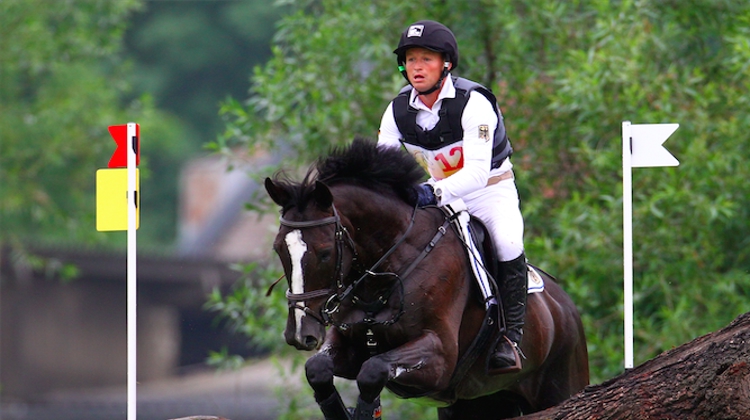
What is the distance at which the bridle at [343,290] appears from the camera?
157 inches

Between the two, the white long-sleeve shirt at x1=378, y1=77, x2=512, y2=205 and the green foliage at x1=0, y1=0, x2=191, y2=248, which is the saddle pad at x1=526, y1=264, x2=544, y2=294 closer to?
the white long-sleeve shirt at x1=378, y1=77, x2=512, y2=205

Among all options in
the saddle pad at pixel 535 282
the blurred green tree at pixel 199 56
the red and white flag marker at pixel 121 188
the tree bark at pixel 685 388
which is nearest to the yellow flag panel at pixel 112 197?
the red and white flag marker at pixel 121 188

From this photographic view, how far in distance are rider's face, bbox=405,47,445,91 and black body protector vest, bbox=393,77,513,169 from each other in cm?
12

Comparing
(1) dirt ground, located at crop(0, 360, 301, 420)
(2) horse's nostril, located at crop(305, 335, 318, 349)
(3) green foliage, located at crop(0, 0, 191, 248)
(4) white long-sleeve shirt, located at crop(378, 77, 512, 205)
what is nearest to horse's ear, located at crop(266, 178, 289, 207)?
(2) horse's nostril, located at crop(305, 335, 318, 349)

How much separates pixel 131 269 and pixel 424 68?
1773 millimetres

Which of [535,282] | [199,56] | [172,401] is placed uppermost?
[199,56]

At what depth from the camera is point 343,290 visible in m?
4.19

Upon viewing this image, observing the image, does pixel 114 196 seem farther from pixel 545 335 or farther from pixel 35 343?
pixel 35 343

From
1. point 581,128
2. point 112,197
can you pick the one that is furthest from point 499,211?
point 581,128

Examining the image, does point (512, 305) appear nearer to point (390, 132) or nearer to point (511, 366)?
point (511, 366)

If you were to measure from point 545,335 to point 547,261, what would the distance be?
274 cm

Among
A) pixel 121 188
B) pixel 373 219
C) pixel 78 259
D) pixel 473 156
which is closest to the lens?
pixel 373 219

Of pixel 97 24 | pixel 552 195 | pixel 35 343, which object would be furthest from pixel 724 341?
pixel 35 343

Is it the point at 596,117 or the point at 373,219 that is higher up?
the point at 596,117
